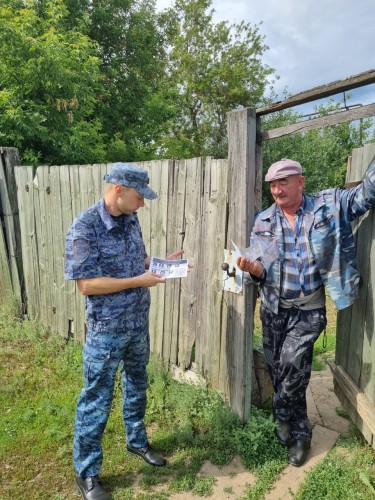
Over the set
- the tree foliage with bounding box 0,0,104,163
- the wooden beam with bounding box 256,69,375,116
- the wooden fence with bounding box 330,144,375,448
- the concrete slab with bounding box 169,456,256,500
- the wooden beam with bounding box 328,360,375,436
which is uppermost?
the tree foliage with bounding box 0,0,104,163

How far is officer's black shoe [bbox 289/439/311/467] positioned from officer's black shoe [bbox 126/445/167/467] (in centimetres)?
94

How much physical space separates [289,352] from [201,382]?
1.06 meters

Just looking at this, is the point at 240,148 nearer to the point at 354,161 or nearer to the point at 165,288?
the point at 354,161

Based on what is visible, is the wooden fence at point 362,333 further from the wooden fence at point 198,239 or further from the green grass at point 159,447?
the wooden fence at point 198,239

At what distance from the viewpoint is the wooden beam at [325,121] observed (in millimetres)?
2375

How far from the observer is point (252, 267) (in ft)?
8.81

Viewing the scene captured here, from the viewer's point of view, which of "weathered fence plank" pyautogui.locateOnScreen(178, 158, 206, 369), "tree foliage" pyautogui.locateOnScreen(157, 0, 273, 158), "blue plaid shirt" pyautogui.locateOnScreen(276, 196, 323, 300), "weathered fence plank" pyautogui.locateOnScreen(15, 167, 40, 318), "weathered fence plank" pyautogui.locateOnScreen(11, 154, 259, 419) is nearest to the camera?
"blue plaid shirt" pyautogui.locateOnScreen(276, 196, 323, 300)

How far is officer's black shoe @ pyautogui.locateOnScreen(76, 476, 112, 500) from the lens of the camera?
2495 mm

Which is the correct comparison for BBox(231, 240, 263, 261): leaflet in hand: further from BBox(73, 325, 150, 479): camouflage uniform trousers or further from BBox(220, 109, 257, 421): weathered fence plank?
BBox(73, 325, 150, 479): camouflage uniform trousers

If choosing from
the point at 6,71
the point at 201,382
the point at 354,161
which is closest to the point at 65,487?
the point at 201,382

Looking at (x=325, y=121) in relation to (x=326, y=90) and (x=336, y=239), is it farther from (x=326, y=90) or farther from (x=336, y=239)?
(x=336, y=239)

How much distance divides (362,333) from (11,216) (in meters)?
4.39

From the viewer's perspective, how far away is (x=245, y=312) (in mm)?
3018

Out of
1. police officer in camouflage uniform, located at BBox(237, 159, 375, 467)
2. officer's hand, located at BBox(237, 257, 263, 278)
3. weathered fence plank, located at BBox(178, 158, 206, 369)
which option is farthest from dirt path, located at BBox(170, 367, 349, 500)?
officer's hand, located at BBox(237, 257, 263, 278)
